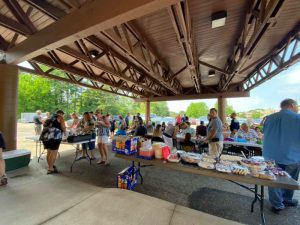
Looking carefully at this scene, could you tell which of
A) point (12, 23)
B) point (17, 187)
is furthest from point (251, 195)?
point (12, 23)

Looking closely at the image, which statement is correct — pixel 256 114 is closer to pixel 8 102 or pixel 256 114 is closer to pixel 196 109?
pixel 196 109

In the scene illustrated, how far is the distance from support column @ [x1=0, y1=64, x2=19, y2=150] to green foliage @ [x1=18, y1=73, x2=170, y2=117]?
50.4 feet

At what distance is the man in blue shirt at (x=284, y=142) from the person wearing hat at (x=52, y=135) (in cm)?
417

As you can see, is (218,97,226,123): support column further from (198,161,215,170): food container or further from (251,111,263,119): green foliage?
(198,161,215,170): food container

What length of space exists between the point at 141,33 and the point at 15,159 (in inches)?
168

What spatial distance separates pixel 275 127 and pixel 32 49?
15.0ft

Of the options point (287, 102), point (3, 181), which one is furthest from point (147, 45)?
point (3, 181)

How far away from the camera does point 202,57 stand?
15.7ft

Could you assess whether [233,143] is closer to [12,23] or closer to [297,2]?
[297,2]

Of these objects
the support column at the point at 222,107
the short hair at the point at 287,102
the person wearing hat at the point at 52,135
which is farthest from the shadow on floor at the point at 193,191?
the support column at the point at 222,107

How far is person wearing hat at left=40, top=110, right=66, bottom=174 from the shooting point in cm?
330

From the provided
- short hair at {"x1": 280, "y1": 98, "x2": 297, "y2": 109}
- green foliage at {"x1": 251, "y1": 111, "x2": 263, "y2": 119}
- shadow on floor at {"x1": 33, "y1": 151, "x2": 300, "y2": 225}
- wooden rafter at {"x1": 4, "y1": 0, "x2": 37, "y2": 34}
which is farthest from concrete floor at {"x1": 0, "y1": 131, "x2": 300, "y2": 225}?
green foliage at {"x1": 251, "y1": 111, "x2": 263, "y2": 119}

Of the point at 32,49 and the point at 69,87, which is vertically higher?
the point at 69,87

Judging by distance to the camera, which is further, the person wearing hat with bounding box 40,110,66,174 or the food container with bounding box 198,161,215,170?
the person wearing hat with bounding box 40,110,66,174
